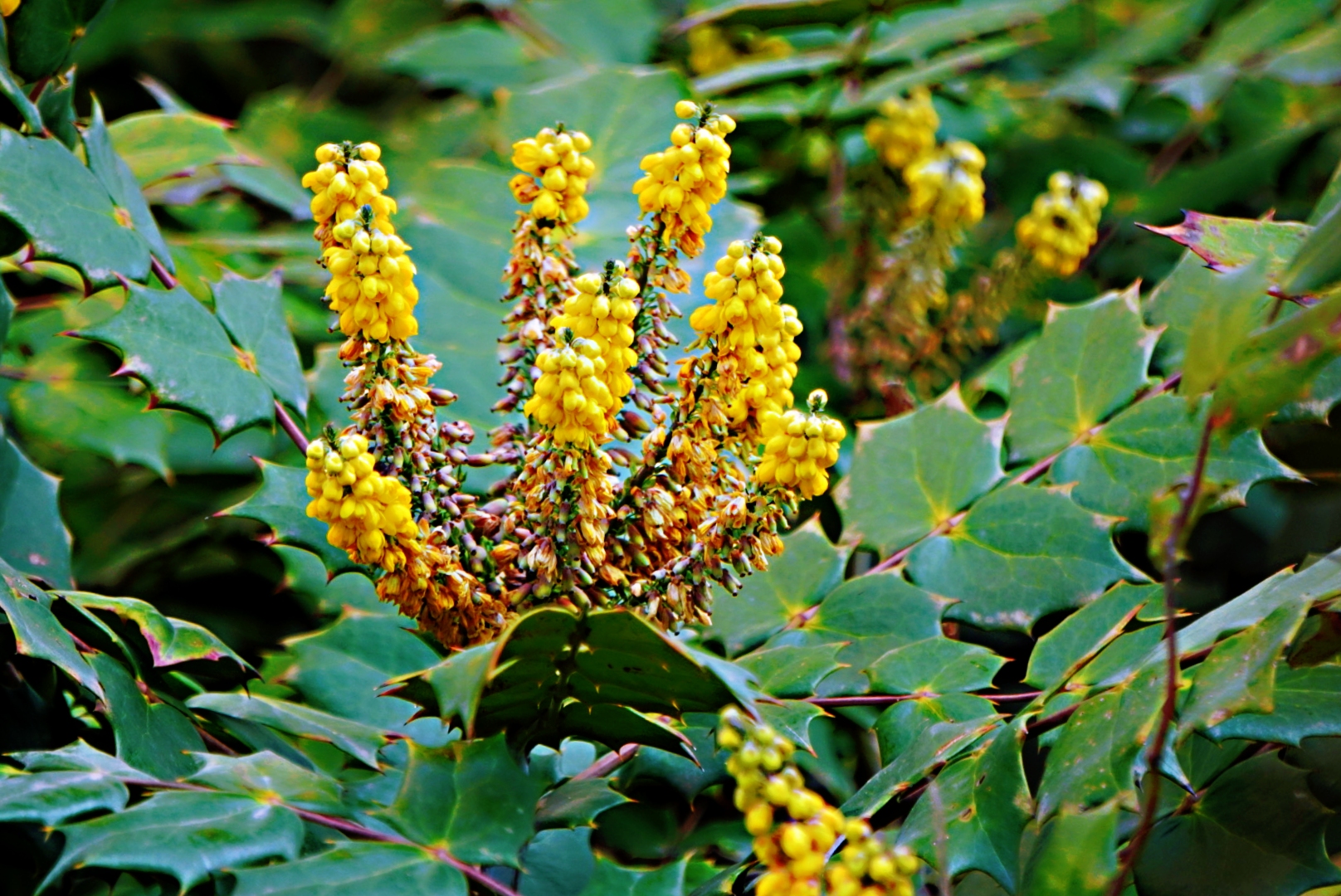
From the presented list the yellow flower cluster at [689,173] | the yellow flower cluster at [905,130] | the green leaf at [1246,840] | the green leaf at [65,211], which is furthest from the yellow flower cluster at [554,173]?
the yellow flower cluster at [905,130]

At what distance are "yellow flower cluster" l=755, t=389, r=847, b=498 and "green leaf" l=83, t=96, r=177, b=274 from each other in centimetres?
57

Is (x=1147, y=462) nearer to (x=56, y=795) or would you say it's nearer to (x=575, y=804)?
(x=575, y=804)

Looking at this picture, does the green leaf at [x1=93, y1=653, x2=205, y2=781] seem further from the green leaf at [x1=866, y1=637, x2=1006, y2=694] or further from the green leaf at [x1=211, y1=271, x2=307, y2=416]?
the green leaf at [x1=866, y1=637, x2=1006, y2=694]

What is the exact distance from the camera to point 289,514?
907 mm

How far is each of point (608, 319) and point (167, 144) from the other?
84cm

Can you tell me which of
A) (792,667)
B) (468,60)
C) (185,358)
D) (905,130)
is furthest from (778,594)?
(468,60)

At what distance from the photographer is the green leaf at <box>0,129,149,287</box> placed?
858mm

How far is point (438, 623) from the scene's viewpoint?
79cm

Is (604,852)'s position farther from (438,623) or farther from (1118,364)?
(1118,364)

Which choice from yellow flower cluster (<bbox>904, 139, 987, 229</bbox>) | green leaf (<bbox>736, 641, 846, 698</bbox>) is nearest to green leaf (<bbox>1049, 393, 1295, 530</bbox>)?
green leaf (<bbox>736, 641, 846, 698</bbox>)

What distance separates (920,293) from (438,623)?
2.59ft

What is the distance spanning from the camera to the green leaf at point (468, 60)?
6.06 feet

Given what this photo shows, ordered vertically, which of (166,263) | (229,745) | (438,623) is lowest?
(229,745)

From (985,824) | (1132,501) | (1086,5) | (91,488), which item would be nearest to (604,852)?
(985,824)
